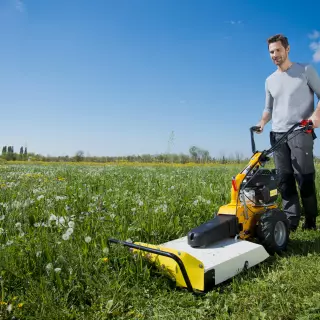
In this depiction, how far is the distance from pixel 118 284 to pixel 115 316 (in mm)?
292

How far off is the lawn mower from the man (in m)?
0.38

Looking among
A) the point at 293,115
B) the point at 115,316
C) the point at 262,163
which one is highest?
the point at 293,115

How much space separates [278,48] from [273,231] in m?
2.58

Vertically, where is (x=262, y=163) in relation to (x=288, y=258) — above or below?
above

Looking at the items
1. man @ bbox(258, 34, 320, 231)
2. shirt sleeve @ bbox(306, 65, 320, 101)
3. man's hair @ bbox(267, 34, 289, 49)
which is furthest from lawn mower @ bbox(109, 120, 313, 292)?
man's hair @ bbox(267, 34, 289, 49)

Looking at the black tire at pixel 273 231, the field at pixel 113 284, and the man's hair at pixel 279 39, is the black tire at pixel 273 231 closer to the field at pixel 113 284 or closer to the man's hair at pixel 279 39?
the field at pixel 113 284

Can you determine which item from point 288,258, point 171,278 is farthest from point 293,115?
point 171,278

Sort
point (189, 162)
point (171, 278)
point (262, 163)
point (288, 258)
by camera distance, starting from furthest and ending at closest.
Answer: point (189, 162)
point (262, 163)
point (288, 258)
point (171, 278)

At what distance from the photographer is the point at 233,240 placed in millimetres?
4137

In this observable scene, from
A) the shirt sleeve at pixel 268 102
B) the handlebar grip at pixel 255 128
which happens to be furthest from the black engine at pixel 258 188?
the shirt sleeve at pixel 268 102

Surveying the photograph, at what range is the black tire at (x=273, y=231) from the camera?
14.1 ft

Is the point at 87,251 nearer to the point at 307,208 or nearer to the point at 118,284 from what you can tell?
the point at 118,284

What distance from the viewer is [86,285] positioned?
3.28 meters

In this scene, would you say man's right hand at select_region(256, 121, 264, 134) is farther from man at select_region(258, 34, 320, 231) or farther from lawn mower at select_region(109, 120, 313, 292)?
lawn mower at select_region(109, 120, 313, 292)
